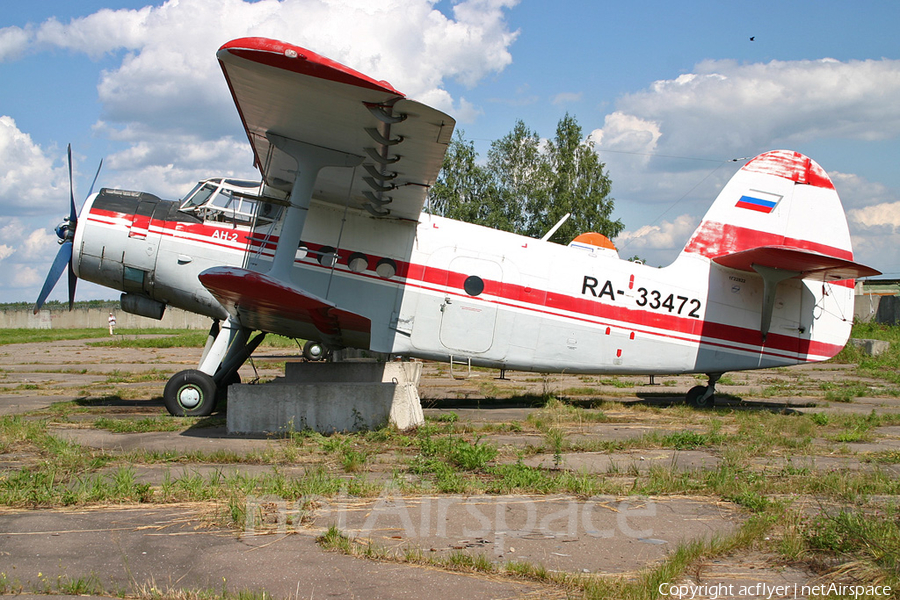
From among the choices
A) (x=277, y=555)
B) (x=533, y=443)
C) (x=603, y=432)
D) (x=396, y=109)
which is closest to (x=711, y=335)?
(x=603, y=432)

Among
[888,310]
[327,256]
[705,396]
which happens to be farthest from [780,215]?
[888,310]

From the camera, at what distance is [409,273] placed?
995 centimetres

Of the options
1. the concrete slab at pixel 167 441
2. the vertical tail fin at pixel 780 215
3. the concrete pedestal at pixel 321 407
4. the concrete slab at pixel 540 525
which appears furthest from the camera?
the vertical tail fin at pixel 780 215

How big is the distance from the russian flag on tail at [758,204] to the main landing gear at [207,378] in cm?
884

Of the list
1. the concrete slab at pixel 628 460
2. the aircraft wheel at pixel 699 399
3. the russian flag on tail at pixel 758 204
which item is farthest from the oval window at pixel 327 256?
the russian flag on tail at pixel 758 204

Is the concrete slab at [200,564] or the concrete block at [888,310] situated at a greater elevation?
the concrete block at [888,310]

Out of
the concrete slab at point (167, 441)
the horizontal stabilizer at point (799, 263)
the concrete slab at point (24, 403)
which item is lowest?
the concrete slab at point (24, 403)

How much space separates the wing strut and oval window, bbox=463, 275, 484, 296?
9.51 ft

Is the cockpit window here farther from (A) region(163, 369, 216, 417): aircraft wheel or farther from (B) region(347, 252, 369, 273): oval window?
(A) region(163, 369, 216, 417): aircraft wheel

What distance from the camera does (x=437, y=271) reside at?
10023 mm

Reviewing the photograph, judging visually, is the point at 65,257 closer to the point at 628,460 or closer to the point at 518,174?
the point at 628,460

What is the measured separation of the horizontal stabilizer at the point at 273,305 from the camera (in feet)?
22.3

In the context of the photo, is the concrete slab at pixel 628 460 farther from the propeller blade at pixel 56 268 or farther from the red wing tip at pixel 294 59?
the propeller blade at pixel 56 268

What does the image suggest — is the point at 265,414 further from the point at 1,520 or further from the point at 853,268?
the point at 853,268
